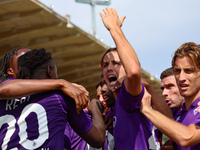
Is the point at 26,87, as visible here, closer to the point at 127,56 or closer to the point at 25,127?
the point at 25,127

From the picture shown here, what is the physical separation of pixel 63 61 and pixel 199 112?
545 inches

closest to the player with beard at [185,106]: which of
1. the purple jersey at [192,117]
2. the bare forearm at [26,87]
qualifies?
the purple jersey at [192,117]

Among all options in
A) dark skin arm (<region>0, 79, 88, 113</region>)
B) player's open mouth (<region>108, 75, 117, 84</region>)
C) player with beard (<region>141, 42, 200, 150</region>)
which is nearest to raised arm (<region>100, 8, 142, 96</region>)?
player with beard (<region>141, 42, 200, 150</region>)

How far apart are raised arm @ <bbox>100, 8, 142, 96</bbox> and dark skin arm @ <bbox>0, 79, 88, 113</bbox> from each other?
1.44ft

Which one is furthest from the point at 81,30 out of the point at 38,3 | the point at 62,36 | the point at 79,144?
the point at 79,144

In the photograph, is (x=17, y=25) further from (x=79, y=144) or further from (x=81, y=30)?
Result: (x=79, y=144)

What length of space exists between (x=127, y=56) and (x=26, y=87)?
916 millimetres

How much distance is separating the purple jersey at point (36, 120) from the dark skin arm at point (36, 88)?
0.09m

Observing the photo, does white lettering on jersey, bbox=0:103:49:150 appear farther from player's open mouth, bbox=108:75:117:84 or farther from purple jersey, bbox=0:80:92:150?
player's open mouth, bbox=108:75:117:84

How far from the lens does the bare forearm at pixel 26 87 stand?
320cm

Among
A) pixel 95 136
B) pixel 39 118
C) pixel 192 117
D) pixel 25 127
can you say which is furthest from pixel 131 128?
pixel 25 127

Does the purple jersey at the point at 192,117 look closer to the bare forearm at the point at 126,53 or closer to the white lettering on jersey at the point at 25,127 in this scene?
the bare forearm at the point at 126,53

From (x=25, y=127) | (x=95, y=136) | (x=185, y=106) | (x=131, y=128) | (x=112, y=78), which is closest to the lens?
(x=25, y=127)

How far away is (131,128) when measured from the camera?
3.58 meters
